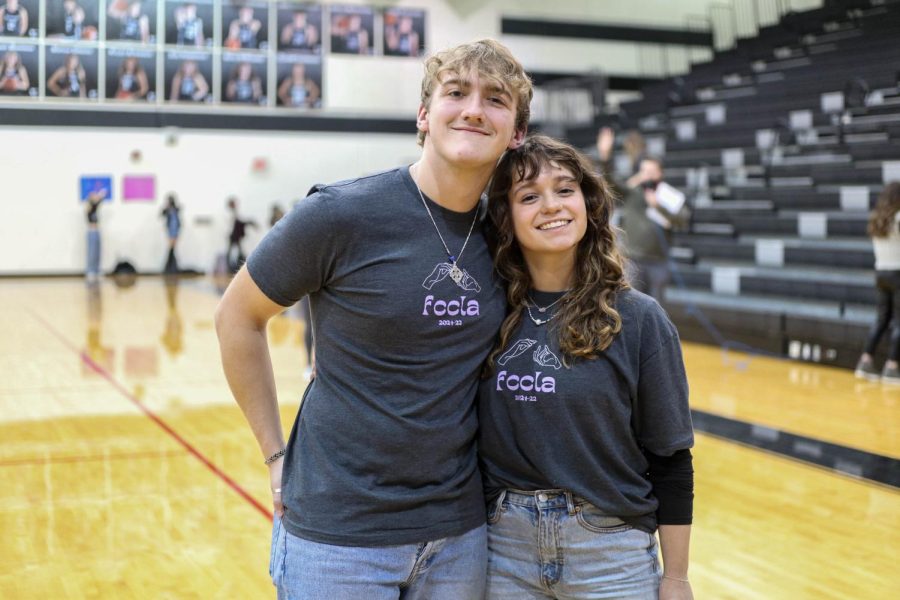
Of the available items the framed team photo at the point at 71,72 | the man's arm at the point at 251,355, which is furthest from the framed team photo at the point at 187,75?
the man's arm at the point at 251,355

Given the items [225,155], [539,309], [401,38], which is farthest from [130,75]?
[539,309]

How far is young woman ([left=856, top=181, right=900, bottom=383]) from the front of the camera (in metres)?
8.39

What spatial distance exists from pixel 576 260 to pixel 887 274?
7272 millimetres

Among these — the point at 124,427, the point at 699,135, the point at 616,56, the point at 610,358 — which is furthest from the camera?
the point at 616,56

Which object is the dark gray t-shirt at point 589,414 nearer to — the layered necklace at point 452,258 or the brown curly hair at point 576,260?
the brown curly hair at point 576,260

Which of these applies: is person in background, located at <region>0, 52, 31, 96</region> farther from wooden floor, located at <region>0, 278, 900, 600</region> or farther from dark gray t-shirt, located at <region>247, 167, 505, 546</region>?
dark gray t-shirt, located at <region>247, 167, 505, 546</region>

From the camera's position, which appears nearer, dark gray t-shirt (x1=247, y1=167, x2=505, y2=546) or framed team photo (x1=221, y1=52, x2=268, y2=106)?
dark gray t-shirt (x1=247, y1=167, x2=505, y2=546)

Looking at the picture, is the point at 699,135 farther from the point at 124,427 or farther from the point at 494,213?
the point at 494,213

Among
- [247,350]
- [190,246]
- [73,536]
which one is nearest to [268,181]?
[190,246]

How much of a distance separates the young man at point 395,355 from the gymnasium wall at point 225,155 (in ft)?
60.0

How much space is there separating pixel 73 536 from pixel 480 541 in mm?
2933

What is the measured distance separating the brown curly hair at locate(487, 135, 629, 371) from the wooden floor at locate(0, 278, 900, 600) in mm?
2143

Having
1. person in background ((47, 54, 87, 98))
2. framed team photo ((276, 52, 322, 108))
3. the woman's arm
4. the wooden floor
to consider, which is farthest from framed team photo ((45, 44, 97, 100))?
the woman's arm

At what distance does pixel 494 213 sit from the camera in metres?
2.05
